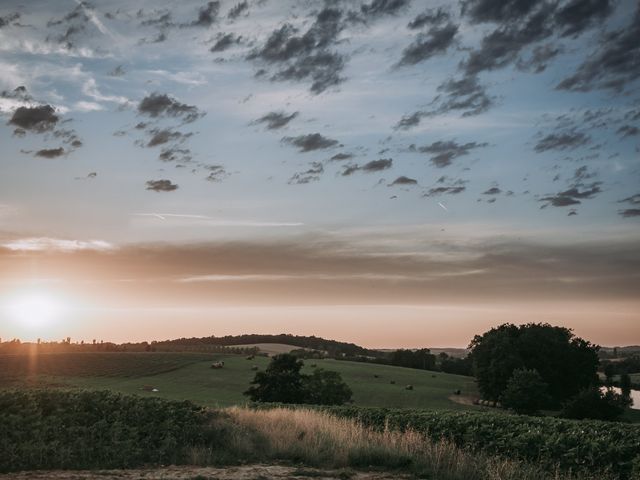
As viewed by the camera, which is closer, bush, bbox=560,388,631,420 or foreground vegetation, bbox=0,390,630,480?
foreground vegetation, bbox=0,390,630,480

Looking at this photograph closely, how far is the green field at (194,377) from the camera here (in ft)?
260

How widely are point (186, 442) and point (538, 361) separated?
68.0 metres

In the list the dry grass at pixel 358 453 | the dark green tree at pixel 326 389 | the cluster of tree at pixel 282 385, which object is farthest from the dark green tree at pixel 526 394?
the dry grass at pixel 358 453

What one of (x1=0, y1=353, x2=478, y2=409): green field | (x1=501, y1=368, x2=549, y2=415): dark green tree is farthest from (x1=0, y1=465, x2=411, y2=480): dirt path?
(x1=501, y1=368, x2=549, y2=415): dark green tree

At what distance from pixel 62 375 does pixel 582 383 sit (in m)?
77.4

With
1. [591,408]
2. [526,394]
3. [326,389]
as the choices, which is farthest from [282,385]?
[591,408]

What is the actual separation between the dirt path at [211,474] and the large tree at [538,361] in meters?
64.1

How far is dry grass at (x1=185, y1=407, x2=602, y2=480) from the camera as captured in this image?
688 inches

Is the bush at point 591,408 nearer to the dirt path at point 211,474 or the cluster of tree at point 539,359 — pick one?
the cluster of tree at point 539,359

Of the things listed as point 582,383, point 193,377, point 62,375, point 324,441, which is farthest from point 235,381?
point 324,441

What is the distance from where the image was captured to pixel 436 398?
Result: 84.6 m

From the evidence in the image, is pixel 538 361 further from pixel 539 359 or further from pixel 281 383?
pixel 281 383

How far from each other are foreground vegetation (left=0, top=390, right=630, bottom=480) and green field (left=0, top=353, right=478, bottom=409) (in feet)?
145

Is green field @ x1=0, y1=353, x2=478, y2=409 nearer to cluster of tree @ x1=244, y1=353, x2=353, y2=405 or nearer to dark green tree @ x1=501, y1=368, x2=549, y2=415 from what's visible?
cluster of tree @ x1=244, y1=353, x2=353, y2=405
